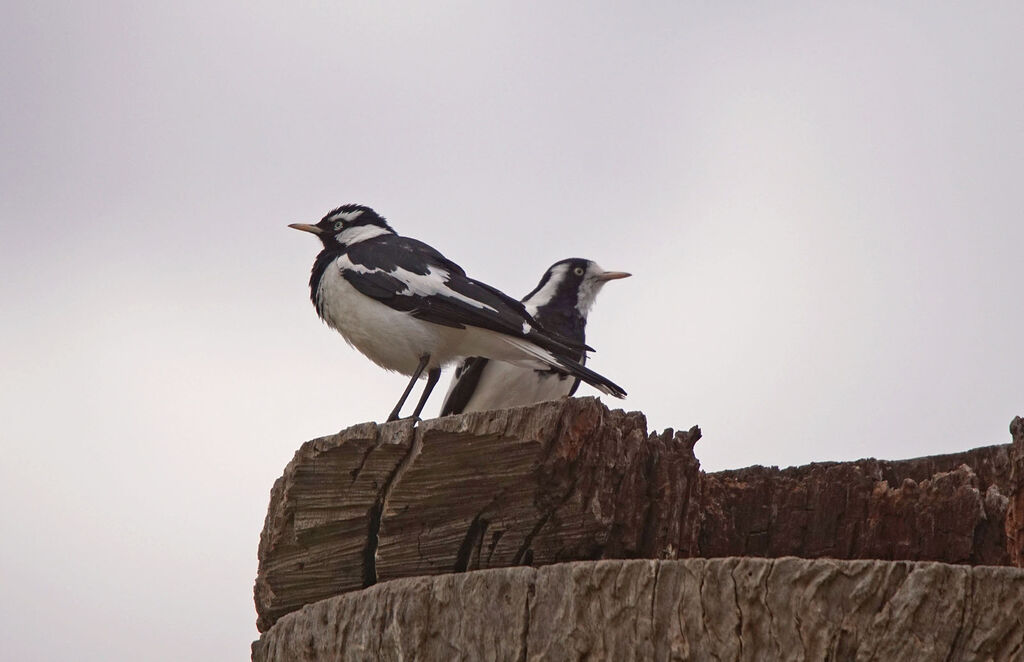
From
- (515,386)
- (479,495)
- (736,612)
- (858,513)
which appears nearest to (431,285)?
(515,386)

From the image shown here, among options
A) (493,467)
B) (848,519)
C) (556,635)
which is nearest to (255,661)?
(493,467)

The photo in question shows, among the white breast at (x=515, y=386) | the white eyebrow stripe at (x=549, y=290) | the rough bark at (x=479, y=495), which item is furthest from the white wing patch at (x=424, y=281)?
the rough bark at (x=479, y=495)

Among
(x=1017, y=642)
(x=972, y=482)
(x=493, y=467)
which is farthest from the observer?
(x=972, y=482)

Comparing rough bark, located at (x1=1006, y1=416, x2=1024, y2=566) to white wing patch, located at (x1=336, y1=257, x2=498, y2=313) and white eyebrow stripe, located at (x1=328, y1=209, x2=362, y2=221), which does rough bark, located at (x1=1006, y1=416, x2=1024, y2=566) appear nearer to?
white wing patch, located at (x1=336, y1=257, x2=498, y2=313)

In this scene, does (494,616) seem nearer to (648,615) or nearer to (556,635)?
(556,635)

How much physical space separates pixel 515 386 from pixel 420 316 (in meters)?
1.30

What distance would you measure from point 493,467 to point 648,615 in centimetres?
82

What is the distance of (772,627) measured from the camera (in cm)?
283

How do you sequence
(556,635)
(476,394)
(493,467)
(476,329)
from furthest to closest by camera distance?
(476,394) < (476,329) < (493,467) < (556,635)

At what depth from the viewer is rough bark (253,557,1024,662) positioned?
279 cm

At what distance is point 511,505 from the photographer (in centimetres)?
362

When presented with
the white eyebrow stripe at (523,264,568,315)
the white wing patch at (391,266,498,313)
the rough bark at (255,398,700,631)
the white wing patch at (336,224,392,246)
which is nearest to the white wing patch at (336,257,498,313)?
the white wing patch at (391,266,498,313)

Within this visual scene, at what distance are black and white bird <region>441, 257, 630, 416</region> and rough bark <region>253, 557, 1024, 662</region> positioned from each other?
424cm

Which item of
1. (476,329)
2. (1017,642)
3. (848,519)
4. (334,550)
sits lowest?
(1017,642)
